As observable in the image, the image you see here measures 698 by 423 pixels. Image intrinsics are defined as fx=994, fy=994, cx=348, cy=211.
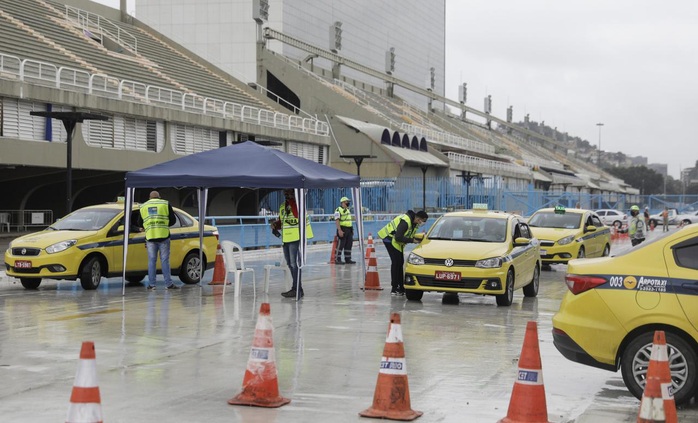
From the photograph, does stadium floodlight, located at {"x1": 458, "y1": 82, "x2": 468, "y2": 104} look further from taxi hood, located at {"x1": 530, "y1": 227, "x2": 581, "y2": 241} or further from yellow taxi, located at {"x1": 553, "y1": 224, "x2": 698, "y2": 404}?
yellow taxi, located at {"x1": 553, "y1": 224, "x2": 698, "y2": 404}

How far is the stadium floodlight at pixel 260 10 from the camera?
6581 centimetres

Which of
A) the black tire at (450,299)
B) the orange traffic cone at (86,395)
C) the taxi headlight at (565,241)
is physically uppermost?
the taxi headlight at (565,241)

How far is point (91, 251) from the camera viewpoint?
18.9 meters

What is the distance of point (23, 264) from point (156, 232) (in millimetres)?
2525

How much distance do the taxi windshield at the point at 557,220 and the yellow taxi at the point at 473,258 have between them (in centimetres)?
828

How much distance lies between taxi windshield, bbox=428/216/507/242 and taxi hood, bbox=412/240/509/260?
0.30 metres

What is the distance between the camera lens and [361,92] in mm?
79812

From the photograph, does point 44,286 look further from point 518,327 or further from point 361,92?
point 361,92

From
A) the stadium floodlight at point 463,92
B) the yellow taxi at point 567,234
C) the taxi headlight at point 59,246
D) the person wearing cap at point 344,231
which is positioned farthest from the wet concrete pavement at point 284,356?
the stadium floodlight at point 463,92

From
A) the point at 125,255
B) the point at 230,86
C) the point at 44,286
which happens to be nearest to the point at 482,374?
the point at 125,255

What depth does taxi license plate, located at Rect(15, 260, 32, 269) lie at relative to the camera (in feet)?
60.9

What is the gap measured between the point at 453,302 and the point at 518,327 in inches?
136

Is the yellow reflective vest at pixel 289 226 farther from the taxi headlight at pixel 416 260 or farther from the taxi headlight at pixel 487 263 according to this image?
the taxi headlight at pixel 487 263

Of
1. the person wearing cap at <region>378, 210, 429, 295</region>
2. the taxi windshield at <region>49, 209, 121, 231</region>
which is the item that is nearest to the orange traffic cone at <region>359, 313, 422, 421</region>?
the person wearing cap at <region>378, 210, 429, 295</region>
